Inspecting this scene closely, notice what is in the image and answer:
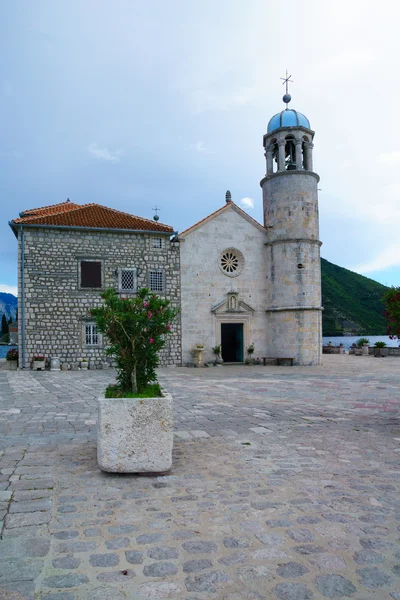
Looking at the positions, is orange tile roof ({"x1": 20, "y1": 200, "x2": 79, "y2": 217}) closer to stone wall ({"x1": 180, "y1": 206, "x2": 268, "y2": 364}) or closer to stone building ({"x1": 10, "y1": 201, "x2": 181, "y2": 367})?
stone building ({"x1": 10, "y1": 201, "x2": 181, "y2": 367})

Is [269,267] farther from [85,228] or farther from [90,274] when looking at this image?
[85,228]

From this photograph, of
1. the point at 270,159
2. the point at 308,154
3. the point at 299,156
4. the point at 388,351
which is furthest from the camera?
the point at 388,351

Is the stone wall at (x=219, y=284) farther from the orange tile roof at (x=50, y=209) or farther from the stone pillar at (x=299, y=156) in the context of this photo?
the orange tile roof at (x=50, y=209)

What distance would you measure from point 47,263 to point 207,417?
14.4 metres

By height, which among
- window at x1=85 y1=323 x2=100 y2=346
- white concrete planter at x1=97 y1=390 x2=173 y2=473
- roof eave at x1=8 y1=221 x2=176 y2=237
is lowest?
white concrete planter at x1=97 y1=390 x2=173 y2=473

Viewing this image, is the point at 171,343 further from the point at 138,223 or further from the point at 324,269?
the point at 324,269

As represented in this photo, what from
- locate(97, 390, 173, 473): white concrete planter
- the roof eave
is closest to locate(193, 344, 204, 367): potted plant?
the roof eave

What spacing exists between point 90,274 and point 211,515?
17763mm

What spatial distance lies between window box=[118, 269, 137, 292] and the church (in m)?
0.05

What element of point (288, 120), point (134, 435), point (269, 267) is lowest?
point (134, 435)

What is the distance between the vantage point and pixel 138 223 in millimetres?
21359

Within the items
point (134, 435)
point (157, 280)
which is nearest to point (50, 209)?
point (157, 280)

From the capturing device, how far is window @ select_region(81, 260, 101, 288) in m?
20.3

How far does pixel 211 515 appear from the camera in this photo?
12.1ft
